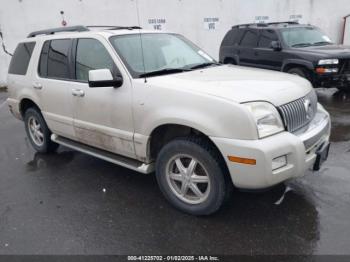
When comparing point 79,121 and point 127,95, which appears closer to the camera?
point 127,95

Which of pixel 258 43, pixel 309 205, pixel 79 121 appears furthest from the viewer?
pixel 258 43

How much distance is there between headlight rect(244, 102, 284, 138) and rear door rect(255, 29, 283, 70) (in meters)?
6.30

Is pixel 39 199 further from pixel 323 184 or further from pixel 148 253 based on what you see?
pixel 323 184

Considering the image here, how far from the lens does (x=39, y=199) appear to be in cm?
400

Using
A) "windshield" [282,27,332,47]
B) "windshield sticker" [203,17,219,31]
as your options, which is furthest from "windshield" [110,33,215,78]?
"windshield sticker" [203,17,219,31]

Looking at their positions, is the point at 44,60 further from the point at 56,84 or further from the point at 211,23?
the point at 211,23

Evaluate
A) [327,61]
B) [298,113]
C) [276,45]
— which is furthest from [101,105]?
[276,45]

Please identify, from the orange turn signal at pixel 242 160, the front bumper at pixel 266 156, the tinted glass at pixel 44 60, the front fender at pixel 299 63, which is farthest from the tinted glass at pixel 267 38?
the orange turn signal at pixel 242 160

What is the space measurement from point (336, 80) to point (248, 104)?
621cm

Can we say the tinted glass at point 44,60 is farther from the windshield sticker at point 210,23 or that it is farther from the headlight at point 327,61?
the windshield sticker at point 210,23

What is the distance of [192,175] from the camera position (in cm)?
337

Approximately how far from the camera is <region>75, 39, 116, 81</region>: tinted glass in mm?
3932

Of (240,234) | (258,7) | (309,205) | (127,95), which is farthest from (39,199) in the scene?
(258,7)

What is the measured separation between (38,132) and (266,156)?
3.91 meters
